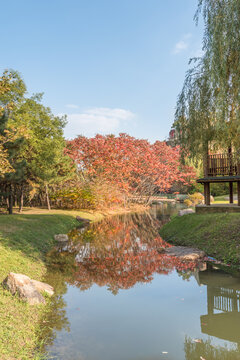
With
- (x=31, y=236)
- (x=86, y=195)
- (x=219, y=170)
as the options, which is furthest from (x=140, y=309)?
(x=86, y=195)

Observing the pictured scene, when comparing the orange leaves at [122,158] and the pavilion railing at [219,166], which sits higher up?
the orange leaves at [122,158]

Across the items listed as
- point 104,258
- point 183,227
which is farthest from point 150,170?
point 104,258

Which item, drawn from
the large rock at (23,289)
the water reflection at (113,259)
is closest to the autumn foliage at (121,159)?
the water reflection at (113,259)

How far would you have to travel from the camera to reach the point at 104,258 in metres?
12.5

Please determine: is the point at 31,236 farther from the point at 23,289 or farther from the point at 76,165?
the point at 76,165

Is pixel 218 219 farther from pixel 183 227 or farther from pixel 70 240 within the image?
pixel 70 240

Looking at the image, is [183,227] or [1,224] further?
[183,227]

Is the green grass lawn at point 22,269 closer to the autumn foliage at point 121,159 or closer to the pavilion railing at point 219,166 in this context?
the pavilion railing at point 219,166

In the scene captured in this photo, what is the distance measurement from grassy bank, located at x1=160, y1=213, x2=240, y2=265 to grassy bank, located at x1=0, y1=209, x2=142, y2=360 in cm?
742

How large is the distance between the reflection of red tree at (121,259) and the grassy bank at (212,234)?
123 cm

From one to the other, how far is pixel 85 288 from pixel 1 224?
7.98 metres

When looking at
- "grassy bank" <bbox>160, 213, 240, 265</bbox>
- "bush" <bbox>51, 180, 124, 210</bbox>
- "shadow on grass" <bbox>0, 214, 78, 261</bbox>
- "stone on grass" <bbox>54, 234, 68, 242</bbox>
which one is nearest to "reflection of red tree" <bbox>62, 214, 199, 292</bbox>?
"stone on grass" <bbox>54, 234, 68, 242</bbox>

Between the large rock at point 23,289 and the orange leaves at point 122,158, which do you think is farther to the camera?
the orange leaves at point 122,158

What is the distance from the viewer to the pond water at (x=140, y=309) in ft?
17.6
